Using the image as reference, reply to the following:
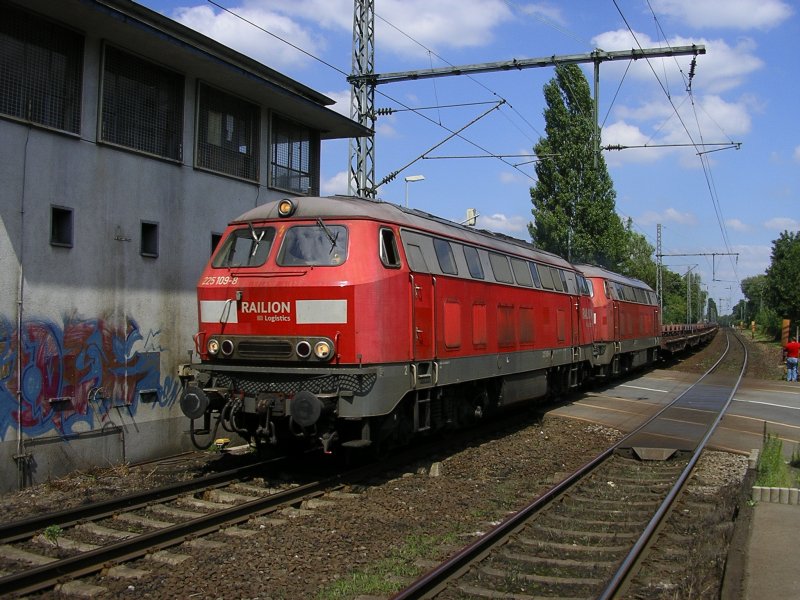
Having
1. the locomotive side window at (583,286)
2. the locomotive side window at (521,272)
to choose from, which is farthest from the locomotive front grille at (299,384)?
the locomotive side window at (583,286)

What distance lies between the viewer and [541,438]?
42.0ft

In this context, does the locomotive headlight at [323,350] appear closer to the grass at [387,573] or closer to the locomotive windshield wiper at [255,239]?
the locomotive windshield wiper at [255,239]

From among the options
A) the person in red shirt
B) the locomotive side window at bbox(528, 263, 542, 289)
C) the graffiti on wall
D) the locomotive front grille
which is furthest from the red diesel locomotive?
the person in red shirt

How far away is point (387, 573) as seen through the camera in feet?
19.1

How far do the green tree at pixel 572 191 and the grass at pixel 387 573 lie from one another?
92.1 feet

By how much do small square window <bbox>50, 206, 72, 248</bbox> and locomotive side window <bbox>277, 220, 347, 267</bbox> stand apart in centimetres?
283

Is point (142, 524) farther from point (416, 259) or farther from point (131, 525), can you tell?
point (416, 259)

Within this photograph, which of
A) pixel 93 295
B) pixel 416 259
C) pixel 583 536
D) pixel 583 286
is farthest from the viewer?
pixel 583 286

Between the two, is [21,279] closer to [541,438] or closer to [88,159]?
[88,159]

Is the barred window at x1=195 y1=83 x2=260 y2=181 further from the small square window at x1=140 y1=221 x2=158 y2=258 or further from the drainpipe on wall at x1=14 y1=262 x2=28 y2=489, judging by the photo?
the drainpipe on wall at x1=14 y1=262 x2=28 y2=489

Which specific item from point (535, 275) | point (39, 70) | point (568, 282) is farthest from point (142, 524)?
point (568, 282)

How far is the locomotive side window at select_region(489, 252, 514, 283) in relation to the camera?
12.3 meters

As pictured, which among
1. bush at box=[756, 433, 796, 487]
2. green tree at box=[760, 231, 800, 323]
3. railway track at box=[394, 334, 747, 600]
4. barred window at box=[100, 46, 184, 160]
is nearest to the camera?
railway track at box=[394, 334, 747, 600]

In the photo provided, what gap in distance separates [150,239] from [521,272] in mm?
6761
